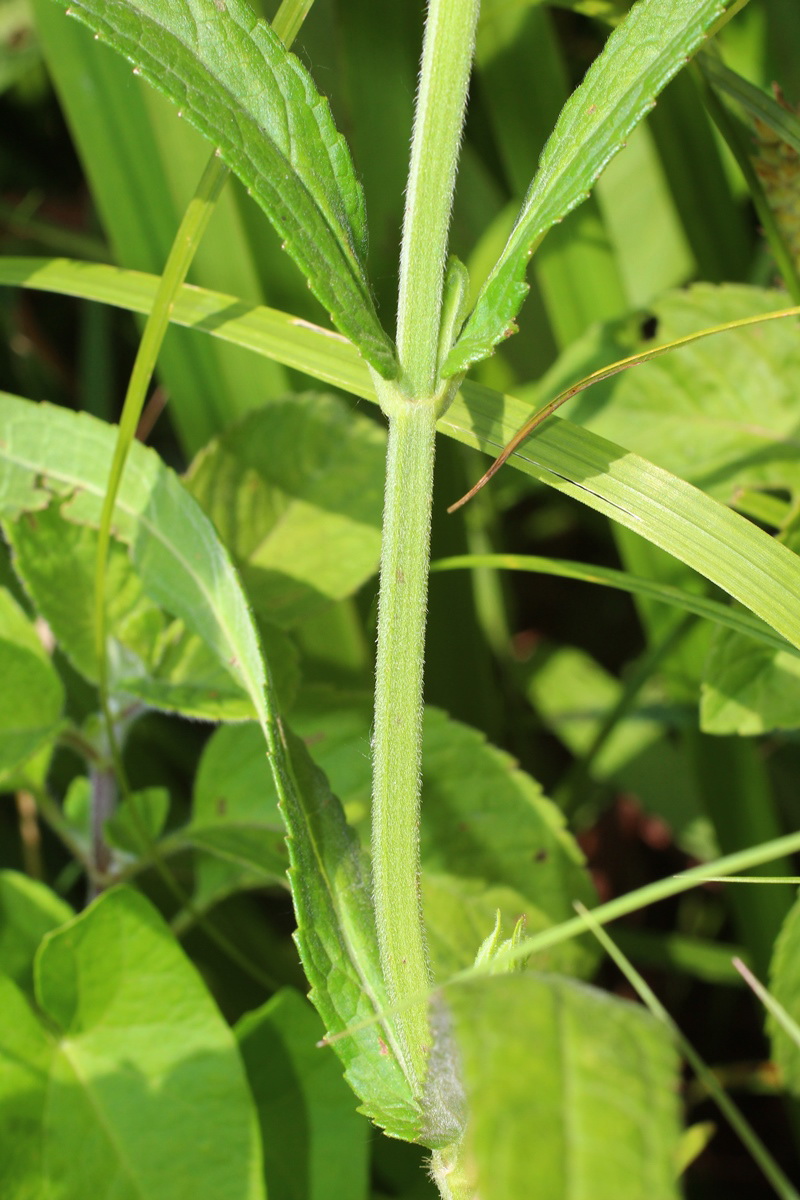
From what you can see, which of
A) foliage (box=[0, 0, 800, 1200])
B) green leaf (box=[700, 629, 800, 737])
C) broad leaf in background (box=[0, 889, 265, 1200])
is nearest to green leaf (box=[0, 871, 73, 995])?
foliage (box=[0, 0, 800, 1200])

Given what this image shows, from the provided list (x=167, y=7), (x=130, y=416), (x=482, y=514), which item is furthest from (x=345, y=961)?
(x=482, y=514)

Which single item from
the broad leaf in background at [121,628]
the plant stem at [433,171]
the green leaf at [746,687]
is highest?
the plant stem at [433,171]

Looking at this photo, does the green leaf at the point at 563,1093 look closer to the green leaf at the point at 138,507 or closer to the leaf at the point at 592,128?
the leaf at the point at 592,128

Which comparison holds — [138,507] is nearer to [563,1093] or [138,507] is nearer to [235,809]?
[235,809]

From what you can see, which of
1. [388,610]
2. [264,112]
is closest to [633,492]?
[388,610]

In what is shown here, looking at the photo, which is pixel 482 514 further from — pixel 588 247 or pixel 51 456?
pixel 51 456

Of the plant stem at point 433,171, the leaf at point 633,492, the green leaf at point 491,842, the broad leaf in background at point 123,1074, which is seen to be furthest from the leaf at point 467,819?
the plant stem at point 433,171
